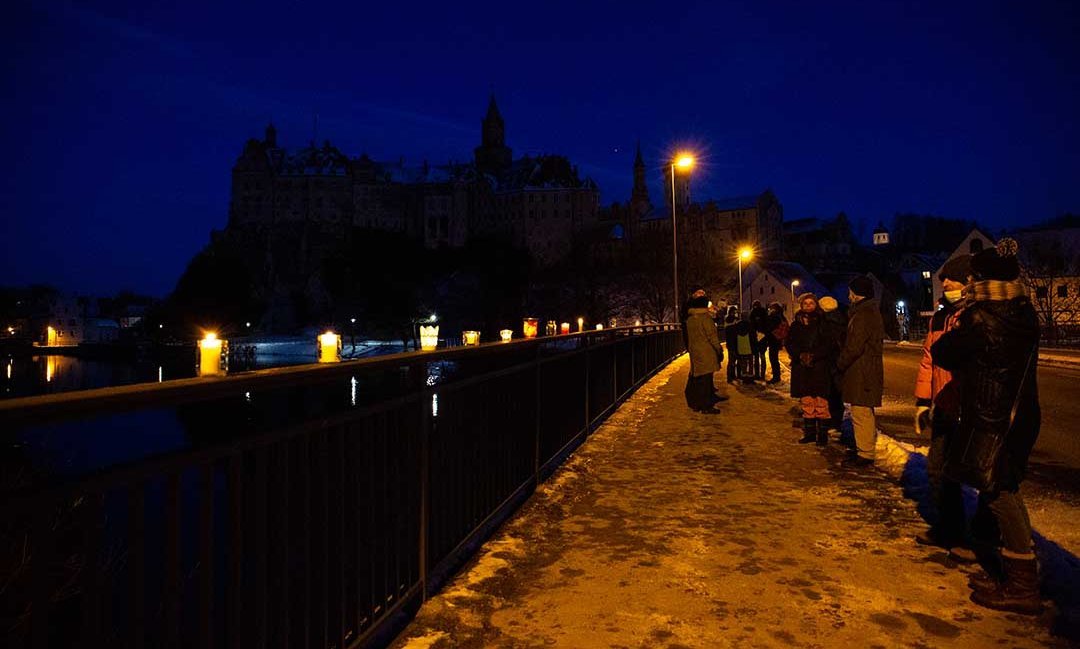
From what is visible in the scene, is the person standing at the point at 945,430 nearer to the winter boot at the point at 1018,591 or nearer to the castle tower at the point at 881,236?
the winter boot at the point at 1018,591

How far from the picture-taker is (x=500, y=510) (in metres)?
5.38

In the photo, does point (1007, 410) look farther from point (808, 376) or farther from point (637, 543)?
point (808, 376)

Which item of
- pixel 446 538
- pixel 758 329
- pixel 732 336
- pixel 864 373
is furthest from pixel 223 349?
pixel 732 336

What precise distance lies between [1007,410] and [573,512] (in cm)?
314

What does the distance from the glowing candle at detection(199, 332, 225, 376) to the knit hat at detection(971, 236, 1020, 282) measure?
3.91 meters

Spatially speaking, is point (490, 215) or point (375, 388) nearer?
point (375, 388)

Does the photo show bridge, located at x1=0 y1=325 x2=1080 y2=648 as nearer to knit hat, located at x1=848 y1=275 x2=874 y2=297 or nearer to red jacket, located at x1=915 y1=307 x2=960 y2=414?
red jacket, located at x1=915 y1=307 x2=960 y2=414

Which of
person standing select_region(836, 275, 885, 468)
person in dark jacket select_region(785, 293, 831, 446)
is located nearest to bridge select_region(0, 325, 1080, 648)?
person standing select_region(836, 275, 885, 468)

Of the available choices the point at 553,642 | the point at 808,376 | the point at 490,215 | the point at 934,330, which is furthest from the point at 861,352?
the point at 490,215

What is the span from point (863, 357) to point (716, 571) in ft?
13.1

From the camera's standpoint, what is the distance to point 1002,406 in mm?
3504

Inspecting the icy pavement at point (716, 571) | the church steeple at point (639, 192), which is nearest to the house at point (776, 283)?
the church steeple at point (639, 192)

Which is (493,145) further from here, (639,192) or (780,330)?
(780,330)

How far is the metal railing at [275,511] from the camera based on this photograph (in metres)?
1.81
